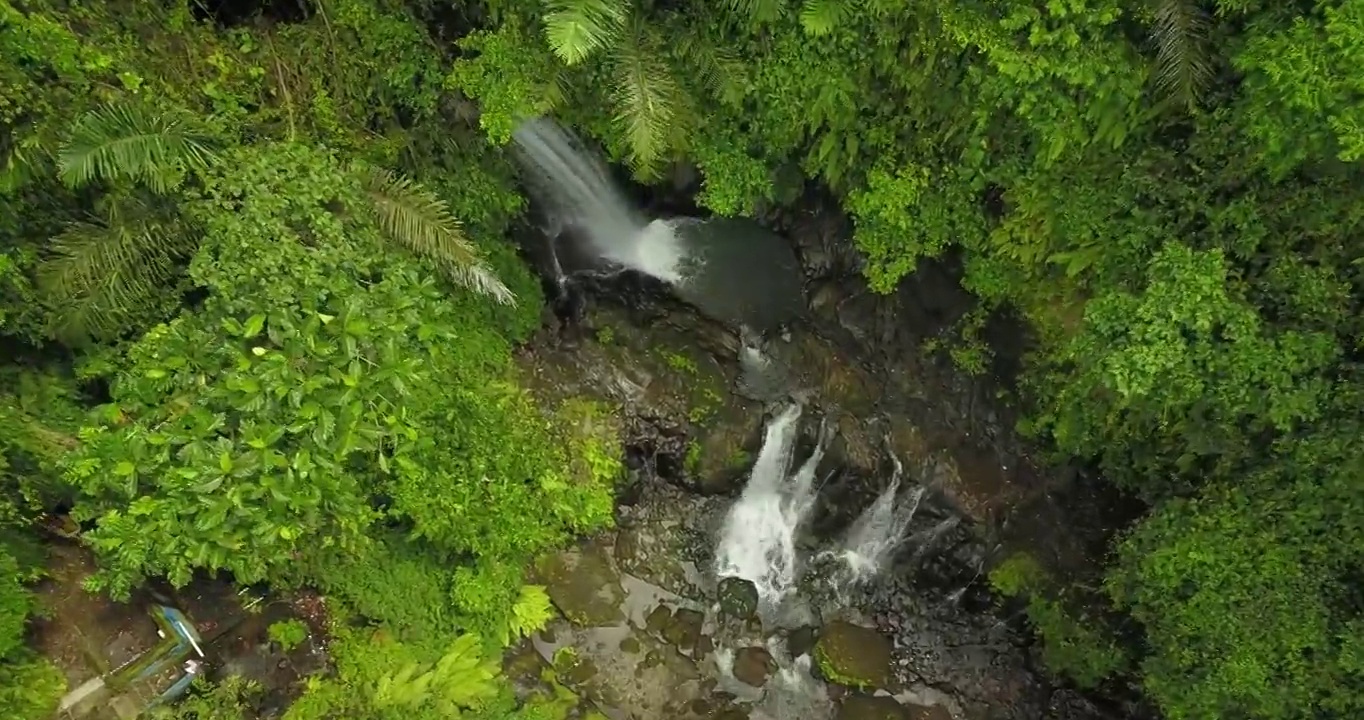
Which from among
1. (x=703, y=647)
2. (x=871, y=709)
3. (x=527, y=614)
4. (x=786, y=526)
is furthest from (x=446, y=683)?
(x=871, y=709)

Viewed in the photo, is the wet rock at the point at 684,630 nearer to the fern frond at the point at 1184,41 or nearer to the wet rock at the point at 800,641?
the wet rock at the point at 800,641

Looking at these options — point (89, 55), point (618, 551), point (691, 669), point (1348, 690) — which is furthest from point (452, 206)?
point (1348, 690)

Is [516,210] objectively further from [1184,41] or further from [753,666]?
[1184,41]

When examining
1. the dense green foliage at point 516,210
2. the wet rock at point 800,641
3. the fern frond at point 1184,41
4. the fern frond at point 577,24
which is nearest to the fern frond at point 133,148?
the dense green foliage at point 516,210

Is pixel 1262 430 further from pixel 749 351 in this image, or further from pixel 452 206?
pixel 452 206

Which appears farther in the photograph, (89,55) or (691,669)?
(691,669)

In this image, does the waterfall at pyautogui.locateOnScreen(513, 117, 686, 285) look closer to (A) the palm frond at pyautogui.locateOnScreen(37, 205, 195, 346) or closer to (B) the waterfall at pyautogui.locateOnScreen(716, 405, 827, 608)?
(B) the waterfall at pyautogui.locateOnScreen(716, 405, 827, 608)
